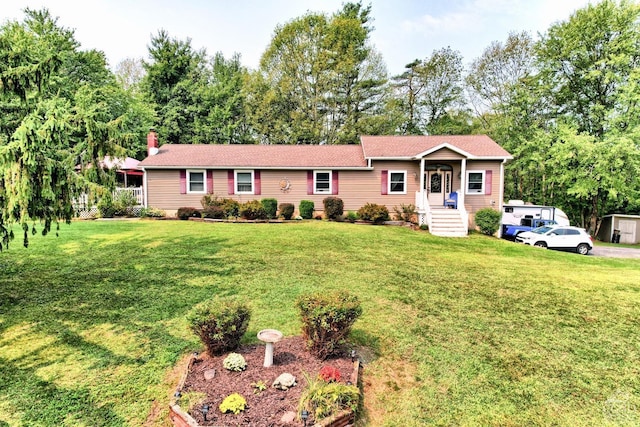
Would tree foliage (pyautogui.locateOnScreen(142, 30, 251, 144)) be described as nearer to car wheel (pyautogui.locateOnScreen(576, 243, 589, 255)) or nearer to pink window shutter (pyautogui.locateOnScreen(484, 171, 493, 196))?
pink window shutter (pyautogui.locateOnScreen(484, 171, 493, 196))

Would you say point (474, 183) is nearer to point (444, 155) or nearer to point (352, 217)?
point (444, 155)

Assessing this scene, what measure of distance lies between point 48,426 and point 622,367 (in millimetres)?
6610

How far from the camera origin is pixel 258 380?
3.91 m

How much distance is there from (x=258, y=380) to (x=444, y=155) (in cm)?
1524

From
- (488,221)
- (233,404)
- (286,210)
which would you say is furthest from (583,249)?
(233,404)

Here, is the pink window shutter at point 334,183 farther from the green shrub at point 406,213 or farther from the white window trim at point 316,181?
the green shrub at point 406,213

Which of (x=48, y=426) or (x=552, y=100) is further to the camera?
(x=552, y=100)

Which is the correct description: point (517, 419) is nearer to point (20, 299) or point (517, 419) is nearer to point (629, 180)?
point (20, 299)

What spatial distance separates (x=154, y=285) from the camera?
7.07 m

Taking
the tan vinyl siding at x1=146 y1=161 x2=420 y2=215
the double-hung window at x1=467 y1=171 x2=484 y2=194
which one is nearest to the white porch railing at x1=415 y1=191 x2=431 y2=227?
the tan vinyl siding at x1=146 y1=161 x2=420 y2=215

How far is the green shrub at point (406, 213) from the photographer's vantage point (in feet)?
56.2

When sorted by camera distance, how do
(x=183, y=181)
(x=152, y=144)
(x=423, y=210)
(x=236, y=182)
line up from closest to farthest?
(x=423, y=210), (x=183, y=181), (x=236, y=182), (x=152, y=144)

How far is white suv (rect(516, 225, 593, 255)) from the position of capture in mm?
14398

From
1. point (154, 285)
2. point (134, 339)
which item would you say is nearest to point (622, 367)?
point (134, 339)
